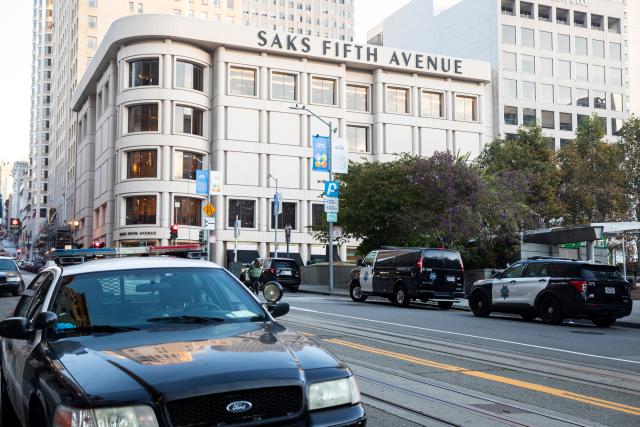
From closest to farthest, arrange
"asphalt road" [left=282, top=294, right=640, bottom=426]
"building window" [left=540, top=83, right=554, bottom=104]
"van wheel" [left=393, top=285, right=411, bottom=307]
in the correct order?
"asphalt road" [left=282, top=294, right=640, bottom=426]
"van wheel" [left=393, top=285, right=411, bottom=307]
"building window" [left=540, top=83, right=554, bottom=104]

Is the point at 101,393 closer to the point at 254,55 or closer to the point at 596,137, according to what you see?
the point at 596,137

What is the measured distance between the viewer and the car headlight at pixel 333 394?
3.92 m

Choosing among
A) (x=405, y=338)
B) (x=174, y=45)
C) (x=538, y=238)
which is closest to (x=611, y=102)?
(x=174, y=45)

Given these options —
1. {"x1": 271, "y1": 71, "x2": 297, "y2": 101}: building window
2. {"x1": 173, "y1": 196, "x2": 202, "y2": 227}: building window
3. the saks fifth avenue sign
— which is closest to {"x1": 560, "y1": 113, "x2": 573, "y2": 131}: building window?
the saks fifth avenue sign

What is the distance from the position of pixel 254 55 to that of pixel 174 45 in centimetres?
784

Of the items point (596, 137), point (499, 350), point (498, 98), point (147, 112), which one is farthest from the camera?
point (498, 98)

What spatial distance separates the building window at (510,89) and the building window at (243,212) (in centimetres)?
3453

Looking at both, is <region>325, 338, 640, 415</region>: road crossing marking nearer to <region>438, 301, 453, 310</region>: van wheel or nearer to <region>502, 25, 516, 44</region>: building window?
<region>438, 301, 453, 310</region>: van wheel

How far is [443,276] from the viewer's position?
77.6ft

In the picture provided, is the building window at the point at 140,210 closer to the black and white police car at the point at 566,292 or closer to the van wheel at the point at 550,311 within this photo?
the black and white police car at the point at 566,292

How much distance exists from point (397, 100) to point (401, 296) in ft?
171

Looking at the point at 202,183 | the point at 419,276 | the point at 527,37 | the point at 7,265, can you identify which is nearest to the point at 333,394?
the point at 419,276

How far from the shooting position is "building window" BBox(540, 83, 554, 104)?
271 feet

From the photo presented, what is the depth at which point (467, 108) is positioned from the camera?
77000mm
